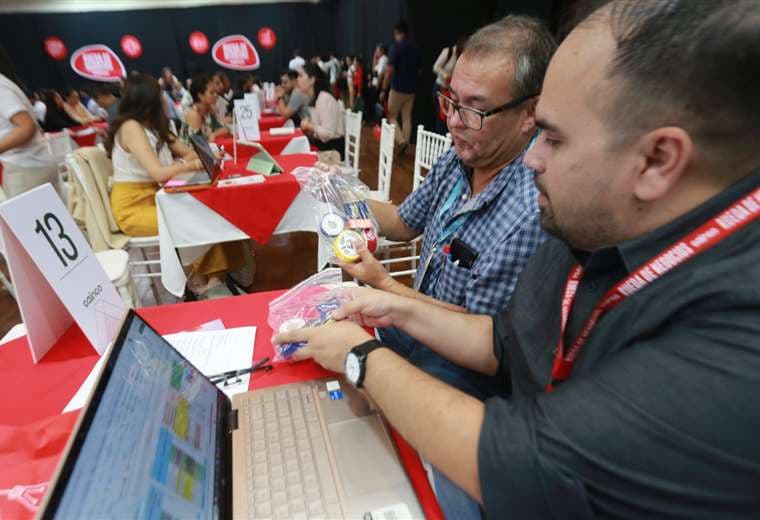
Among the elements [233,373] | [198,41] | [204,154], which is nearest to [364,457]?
[233,373]

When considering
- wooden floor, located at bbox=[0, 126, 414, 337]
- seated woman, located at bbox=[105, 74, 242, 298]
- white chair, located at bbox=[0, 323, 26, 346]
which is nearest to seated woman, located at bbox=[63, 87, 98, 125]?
wooden floor, located at bbox=[0, 126, 414, 337]

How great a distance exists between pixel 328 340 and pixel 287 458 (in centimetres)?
23

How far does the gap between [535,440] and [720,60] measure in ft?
1.71

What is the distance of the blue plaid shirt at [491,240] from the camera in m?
1.01

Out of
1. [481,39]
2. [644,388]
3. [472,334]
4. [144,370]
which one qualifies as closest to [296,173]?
[481,39]

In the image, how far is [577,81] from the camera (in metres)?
0.58

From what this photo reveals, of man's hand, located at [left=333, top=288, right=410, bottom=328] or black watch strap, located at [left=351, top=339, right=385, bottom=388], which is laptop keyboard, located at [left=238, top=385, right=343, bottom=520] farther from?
man's hand, located at [left=333, top=288, right=410, bottom=328]

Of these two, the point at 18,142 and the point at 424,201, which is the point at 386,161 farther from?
the point at 18,142

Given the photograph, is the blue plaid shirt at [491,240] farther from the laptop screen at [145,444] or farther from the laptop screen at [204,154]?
the laptop screen at [204,154]

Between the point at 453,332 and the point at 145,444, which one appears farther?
the point at 453,332

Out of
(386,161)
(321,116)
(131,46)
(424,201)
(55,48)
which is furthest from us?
(131,46)

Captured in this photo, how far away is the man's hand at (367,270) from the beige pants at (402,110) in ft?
18.1

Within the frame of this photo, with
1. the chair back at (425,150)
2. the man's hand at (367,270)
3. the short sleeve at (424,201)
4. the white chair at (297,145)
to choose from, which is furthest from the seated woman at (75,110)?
the man's hand at (367,270)

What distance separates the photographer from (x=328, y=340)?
2.58 feet
